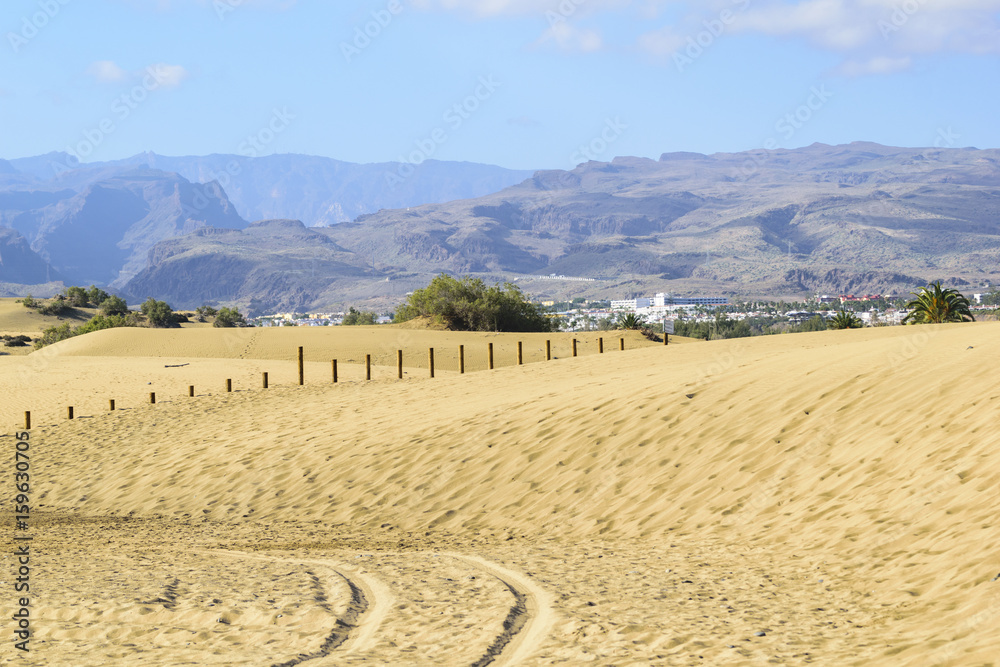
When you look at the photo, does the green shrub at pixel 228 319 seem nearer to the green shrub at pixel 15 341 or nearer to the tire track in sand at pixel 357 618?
the green shrub at pixel 15 341

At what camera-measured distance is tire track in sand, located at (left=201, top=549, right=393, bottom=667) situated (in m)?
5.93

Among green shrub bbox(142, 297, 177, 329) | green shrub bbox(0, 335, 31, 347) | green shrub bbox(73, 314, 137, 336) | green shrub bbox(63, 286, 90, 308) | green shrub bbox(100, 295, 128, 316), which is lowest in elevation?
green shrub bbox(0, 335, 31, 347)

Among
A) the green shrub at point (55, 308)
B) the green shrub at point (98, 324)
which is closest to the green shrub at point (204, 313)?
the green shrub at point (55, 308)

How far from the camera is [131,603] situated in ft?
22.4

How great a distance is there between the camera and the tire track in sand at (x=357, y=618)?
19.5ft

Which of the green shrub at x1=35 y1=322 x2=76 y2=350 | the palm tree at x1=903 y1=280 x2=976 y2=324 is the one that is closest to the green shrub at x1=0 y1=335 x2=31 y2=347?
the green shrub at x1=35 y1=322 x2=76 y2=350

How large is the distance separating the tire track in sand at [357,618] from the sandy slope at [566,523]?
28 mm

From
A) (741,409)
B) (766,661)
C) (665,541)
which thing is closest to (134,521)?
(665,541)

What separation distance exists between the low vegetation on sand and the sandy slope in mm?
31178

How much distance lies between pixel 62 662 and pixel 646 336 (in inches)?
1490

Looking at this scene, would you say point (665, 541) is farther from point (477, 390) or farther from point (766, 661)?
point (477, 390)

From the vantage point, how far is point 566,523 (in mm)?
10289

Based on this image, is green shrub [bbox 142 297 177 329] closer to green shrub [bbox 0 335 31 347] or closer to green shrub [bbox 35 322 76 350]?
green shrub [bbox 35 322 76 350]

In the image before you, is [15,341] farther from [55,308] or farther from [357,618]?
[357,618]
